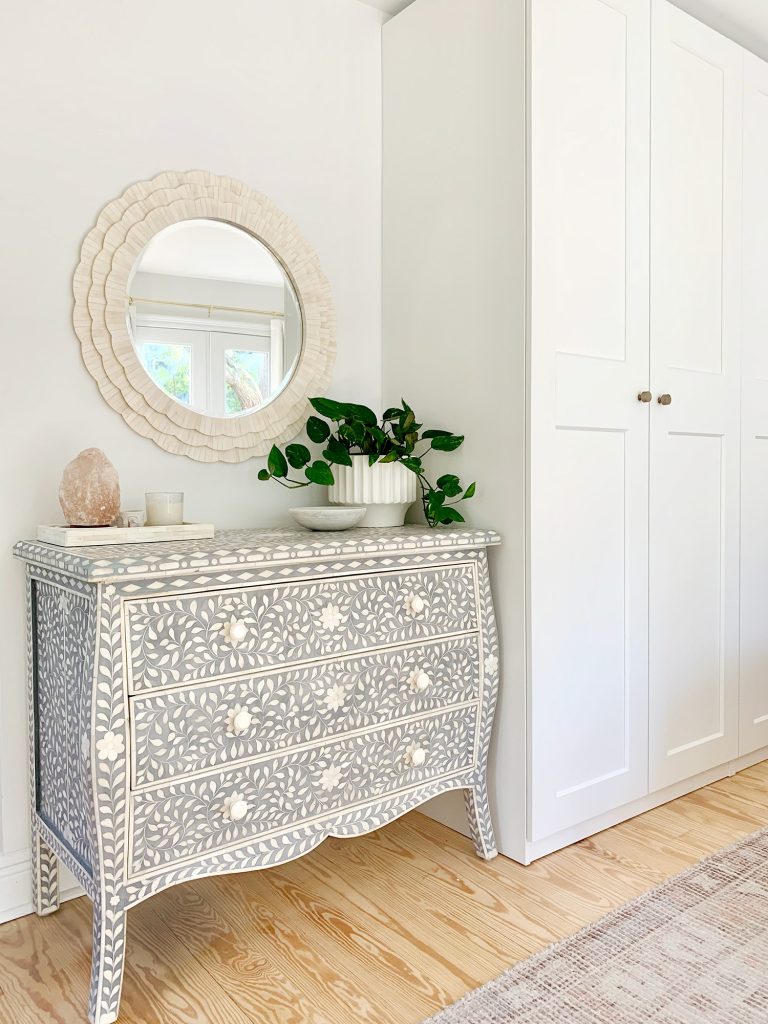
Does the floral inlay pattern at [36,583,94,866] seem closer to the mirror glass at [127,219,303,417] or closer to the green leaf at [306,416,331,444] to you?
the mirror glass at [127,219,303,417]

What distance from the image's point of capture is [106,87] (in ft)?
6.12

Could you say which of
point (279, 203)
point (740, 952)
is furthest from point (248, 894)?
point (279, 203)

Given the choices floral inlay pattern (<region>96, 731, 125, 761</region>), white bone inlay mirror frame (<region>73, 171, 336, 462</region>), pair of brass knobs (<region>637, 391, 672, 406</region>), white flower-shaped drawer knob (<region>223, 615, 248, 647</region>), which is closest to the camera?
floral inlay pattern (<region>96, 731, 125, 761</region>)

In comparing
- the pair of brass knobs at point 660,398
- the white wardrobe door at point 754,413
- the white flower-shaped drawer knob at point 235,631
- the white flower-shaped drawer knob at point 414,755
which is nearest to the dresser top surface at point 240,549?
the white flower-shaped drawer knob at point 235,631

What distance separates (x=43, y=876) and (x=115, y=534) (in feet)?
2.63

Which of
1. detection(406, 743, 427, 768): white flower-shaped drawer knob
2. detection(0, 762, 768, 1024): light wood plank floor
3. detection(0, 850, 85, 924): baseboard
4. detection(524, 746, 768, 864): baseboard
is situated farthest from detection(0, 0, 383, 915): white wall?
detection(524, 746, 768, 864): baseboard

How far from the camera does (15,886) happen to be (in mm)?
1775

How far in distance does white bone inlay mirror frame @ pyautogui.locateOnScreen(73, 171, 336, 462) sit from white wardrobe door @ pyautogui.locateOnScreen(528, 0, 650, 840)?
0.64 meters

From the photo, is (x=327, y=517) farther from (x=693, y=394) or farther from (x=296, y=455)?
(x=693, y=394)

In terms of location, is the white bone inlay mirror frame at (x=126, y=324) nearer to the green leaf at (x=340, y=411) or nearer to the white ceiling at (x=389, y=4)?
the green leaf at (x=340, y=411)

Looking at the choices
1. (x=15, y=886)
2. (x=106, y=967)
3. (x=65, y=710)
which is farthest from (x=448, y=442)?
(x=15, y=886)

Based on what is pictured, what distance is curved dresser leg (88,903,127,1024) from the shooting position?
4.57ft

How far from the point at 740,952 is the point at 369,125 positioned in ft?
7.49

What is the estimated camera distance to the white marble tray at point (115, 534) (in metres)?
1.59
